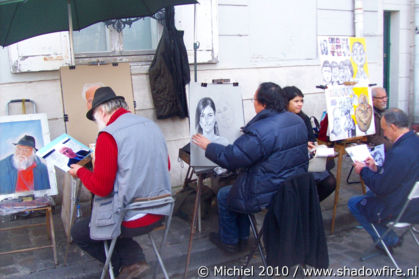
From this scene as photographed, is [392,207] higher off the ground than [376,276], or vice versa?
[392,207]

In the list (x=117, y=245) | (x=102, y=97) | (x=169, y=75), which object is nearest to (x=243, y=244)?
(x=117, y=245)

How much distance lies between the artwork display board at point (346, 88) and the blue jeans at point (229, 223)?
4.06 ft

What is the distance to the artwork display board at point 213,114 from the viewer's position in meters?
3.47

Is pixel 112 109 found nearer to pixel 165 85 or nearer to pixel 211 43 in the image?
pixel 165 85

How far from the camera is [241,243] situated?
3.71m

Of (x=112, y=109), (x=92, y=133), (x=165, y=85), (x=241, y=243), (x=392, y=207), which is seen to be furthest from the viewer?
(x=165, y=85)

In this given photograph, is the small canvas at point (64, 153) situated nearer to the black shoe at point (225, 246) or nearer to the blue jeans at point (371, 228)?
the black shoe at point (225, 246)

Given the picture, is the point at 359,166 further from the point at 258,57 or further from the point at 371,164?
the point at 258,57

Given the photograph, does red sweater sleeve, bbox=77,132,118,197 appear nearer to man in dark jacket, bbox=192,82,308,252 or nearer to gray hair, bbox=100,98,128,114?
gray hair, bbox=100,98,128,114

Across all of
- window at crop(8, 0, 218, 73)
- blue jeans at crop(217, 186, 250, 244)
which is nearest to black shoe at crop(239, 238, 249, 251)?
blue jeans at crop(217, 186, 250, 244)

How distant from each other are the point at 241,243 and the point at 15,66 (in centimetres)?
287

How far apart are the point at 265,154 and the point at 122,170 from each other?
0.96 meters

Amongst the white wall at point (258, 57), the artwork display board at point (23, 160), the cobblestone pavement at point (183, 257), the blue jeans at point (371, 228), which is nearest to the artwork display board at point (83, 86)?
the artwork display board at point (23, 160)

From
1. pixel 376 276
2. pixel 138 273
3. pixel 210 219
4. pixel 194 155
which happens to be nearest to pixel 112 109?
pixel 194 155
